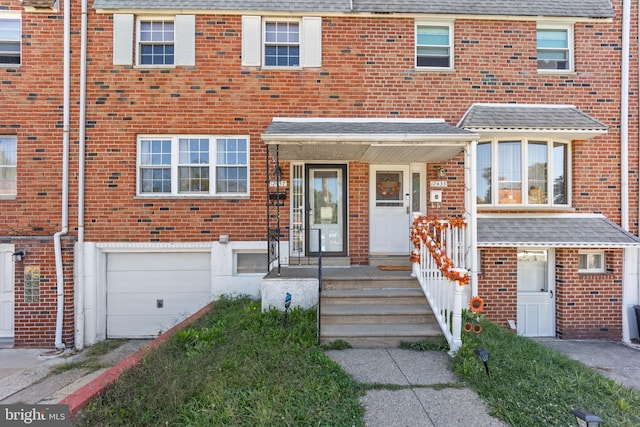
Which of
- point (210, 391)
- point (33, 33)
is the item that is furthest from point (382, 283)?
point (33, 33)

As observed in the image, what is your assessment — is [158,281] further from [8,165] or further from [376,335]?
[376,335]

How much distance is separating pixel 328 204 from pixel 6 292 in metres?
7.18

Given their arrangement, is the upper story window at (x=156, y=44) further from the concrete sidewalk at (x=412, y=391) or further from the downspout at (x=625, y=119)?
the downspout at (x=625, y=119)

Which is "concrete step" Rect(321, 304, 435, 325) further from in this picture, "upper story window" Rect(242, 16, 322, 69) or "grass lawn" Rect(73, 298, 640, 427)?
"upper story window" Rect(242, 16, 322, 69)

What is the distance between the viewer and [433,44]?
7.50 m

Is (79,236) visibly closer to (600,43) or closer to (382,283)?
(382,283)

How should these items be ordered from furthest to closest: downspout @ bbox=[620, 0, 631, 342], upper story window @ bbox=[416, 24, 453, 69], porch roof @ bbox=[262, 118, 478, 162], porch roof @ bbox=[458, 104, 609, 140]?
upper story window @ bbox=[416, 24, 453, 69], downspout @ bbox=[620, 0, 631, 342], porch roof @ bbox=[458, 104, 609, 140], porch roof @ bbox=[262, 118, 478, 162]

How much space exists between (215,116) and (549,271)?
8.35m

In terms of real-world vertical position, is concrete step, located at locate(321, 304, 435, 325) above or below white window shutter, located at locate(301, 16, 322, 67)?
below

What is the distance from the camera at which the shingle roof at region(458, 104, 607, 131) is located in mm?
6621

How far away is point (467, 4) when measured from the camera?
24.0ft

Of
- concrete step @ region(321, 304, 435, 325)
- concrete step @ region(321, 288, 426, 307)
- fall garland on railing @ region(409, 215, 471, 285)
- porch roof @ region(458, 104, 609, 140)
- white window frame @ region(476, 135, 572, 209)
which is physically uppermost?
porch roof @ region(458, 104, 609, 140)

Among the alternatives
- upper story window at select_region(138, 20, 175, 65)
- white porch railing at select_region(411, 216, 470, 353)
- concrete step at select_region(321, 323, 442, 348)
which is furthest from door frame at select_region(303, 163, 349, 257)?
upper story window at select_region(138, 20, 175, 65)

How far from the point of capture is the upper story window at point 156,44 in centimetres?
730
